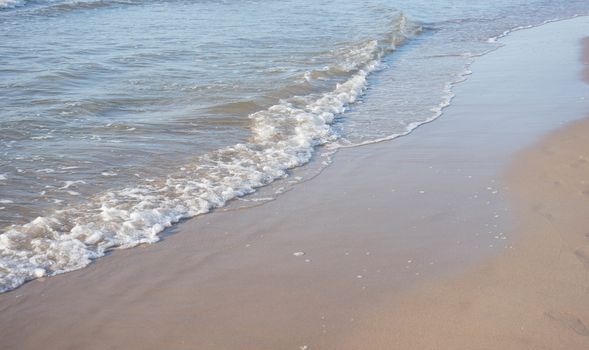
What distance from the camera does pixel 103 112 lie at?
8.73 m

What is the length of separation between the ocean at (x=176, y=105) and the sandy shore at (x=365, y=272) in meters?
0.46

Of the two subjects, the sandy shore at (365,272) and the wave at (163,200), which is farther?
the wave at (163,200)

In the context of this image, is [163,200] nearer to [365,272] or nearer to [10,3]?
[365,272]

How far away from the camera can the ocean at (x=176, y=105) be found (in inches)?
220

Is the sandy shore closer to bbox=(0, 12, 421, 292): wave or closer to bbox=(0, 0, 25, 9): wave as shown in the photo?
bbox=(0, 12, 421, 292): wave

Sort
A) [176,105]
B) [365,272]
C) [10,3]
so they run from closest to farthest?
[365,272]
[176,105]
[10,3]

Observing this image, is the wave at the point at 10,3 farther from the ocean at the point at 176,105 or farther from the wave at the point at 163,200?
the wave at the point at 163,200

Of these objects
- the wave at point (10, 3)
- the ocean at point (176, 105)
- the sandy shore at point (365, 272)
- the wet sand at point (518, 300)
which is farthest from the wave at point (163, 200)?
the wave at point (10, 3)

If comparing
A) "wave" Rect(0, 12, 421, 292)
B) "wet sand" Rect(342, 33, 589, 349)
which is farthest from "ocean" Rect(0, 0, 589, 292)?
"wet sand" Rect(342, 33, 589, 349)

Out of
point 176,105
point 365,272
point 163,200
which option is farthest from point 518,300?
point 176,105

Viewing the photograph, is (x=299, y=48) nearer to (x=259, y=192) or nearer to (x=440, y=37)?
(x=440, y=37)

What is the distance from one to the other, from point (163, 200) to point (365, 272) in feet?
6.77

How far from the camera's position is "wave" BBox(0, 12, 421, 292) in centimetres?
483

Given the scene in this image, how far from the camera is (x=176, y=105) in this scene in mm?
9109
